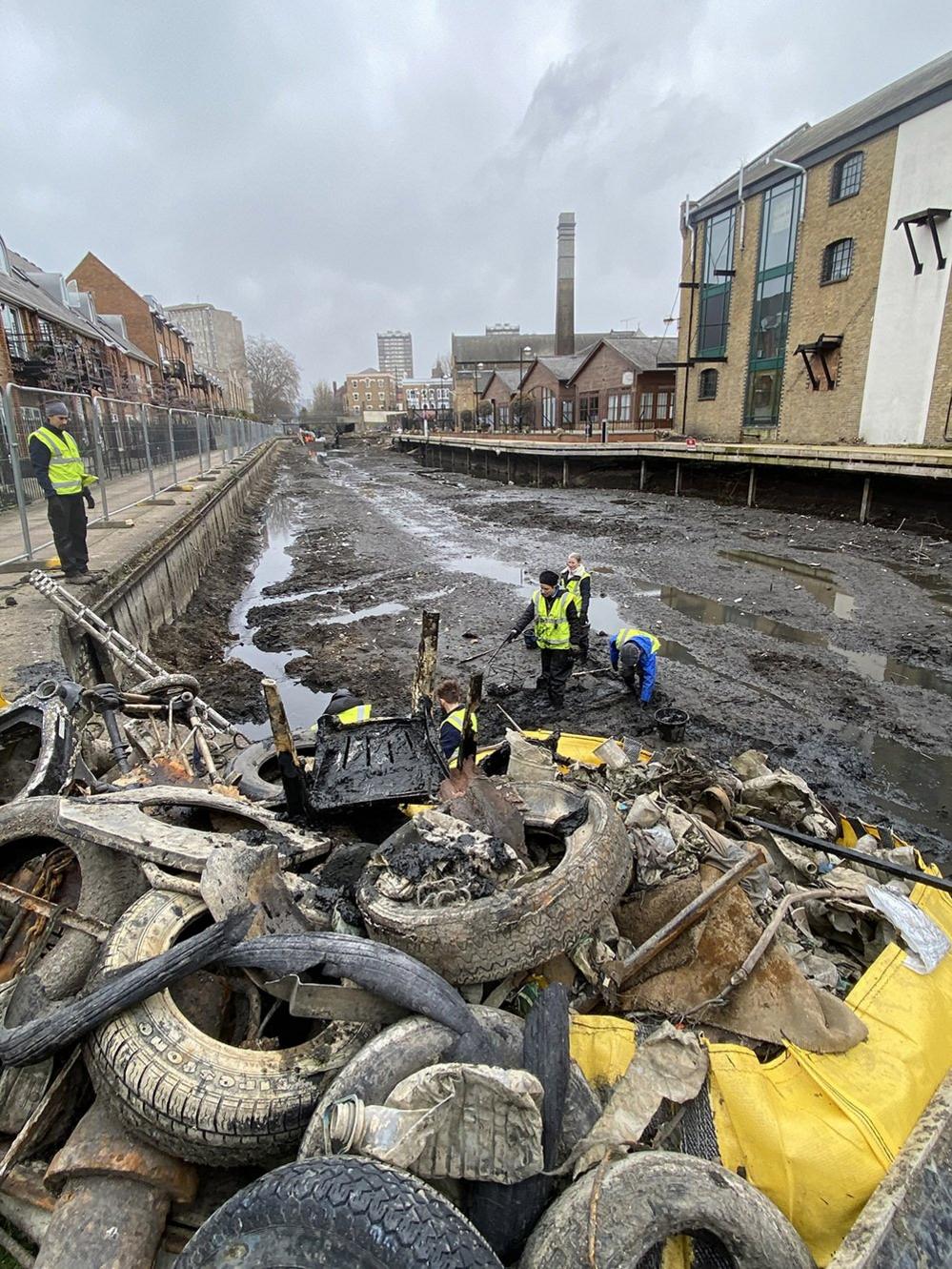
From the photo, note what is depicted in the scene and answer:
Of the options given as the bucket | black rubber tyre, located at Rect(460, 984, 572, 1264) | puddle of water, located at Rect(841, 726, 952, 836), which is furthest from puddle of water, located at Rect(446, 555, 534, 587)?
black rubber tyre, located at Rect(460, 984, 572, 1264)

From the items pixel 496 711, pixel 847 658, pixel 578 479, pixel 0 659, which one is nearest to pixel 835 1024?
pixel 496 711

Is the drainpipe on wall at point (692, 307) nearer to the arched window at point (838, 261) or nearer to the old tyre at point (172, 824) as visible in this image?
the arched window at point (838, 261)

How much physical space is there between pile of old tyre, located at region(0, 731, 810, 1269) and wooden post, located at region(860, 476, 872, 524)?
18.4m

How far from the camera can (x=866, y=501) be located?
17.8 metres

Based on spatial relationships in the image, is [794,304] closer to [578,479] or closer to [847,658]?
[578,479]

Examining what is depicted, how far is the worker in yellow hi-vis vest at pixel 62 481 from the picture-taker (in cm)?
729

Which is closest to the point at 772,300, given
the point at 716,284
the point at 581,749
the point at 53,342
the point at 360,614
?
the point at 716,284

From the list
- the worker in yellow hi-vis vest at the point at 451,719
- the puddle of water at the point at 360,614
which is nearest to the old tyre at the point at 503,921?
the worker in yellow hi-vis vest at the point at 451,719

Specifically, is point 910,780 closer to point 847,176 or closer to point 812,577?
point 812,577

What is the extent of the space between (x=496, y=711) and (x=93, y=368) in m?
39.1

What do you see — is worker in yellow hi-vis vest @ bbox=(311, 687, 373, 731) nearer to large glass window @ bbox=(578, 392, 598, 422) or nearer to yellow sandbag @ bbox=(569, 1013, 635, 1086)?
yellow sandbag @ bbox=(569, 1013, 635, 1086)

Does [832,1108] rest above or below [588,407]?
below

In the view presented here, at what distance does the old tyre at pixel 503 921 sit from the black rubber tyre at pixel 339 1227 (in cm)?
84

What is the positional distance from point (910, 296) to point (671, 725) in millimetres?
23163
